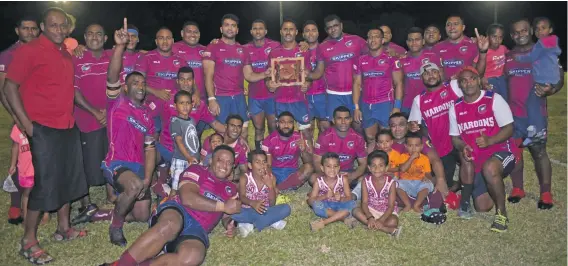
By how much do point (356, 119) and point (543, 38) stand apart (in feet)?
10.4

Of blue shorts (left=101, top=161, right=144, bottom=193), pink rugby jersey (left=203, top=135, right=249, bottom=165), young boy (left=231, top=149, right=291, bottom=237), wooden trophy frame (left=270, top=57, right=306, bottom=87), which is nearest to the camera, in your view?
blue shorts (left=101, top=161, right=144, bottom=193)

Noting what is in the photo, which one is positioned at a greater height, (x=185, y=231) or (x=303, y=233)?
(x=185, y=231)

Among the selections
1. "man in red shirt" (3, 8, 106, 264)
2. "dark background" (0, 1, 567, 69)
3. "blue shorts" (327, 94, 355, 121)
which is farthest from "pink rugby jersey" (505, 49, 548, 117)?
"dark background" (0, 1, 567, 69)

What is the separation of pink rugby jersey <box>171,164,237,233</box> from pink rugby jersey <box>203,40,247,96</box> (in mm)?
3277

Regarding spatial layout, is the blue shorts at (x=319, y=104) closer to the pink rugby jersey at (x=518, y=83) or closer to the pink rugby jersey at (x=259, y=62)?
the pink rugby jersey at (x=259, y=62)

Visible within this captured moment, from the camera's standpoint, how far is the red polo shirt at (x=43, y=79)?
18.8 ft

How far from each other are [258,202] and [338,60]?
357 centimetres

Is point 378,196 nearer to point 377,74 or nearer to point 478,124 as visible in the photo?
point 478,124

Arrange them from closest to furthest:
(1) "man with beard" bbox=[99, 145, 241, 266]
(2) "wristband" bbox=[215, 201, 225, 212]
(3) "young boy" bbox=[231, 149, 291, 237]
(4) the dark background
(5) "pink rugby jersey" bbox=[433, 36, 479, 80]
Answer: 1. (1) "man with beard" bbox=[99, 145, 241, 266]
2. (2) "wristband" bbox=[215, 201, 225, 212]
3. (3) "young boy" bbox=[231, 149, 291, 237]
4. (5) "pink rugby jersey" bbox=[433, 36, 479, 80]
5. (4) the dark background

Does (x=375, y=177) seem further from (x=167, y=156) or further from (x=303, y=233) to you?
(x=167, y=156)

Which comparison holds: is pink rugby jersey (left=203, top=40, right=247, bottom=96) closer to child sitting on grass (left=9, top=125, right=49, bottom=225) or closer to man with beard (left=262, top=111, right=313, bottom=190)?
man with beard (left=262, top=111, right=313, bottom=190)

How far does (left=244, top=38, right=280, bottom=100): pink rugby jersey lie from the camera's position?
916cm

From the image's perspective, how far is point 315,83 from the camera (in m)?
9.30

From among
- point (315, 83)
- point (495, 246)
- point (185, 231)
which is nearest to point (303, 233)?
point (185, 231)
